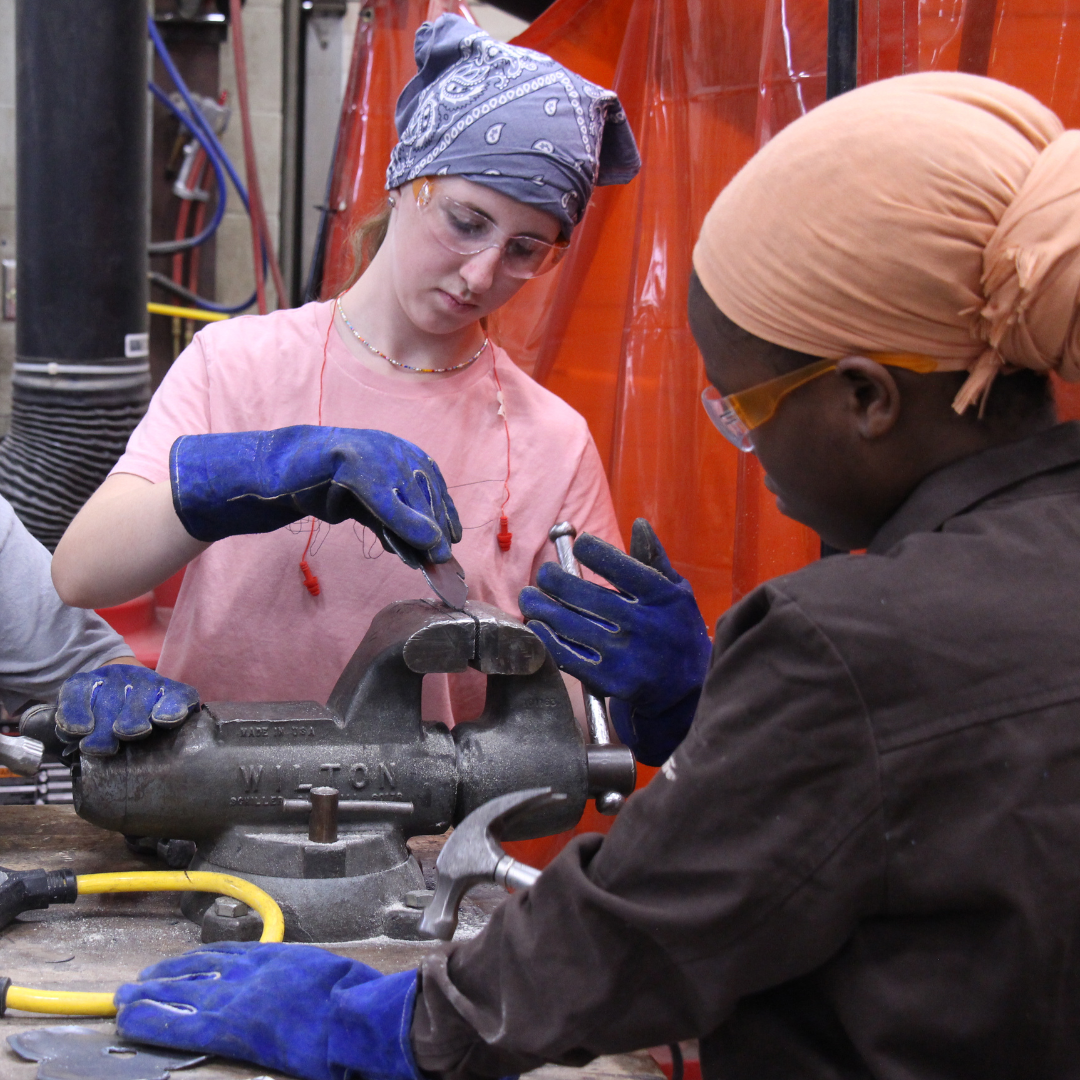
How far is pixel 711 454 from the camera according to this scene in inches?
73.2

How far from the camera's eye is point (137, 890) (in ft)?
3.86

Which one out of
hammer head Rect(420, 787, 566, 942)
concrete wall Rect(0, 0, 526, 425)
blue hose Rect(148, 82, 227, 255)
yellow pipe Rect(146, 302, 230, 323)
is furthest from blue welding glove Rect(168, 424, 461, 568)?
concrete wall Rect(0, 0, 526, 425)

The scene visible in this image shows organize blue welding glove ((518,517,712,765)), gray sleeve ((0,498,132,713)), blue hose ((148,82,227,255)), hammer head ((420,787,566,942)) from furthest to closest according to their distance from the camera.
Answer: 1. blue hose ((148,82,227,255))
2. gray sleeve ((0,498,132,713))
3. blue welding glove ((518,517,712,765))
4. hammer head ((420,787,566,942))

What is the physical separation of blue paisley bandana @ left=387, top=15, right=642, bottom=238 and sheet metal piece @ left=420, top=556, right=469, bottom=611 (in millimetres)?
492

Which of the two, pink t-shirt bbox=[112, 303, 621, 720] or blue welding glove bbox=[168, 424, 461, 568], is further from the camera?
pink t-shirt bbox=[112, 303, 621, 720]

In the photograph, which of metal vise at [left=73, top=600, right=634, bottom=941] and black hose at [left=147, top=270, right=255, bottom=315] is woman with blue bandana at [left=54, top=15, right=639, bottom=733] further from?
black hose at [left=147, top=270, right=255, bottom=315]

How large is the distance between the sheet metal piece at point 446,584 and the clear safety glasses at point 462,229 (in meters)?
0.43

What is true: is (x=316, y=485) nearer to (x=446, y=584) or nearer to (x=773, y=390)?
(x=446, y=584)

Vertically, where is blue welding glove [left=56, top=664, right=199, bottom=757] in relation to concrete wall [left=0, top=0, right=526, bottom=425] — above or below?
below

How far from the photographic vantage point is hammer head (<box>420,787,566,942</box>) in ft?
2.67

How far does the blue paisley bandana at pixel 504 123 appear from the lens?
1427mm

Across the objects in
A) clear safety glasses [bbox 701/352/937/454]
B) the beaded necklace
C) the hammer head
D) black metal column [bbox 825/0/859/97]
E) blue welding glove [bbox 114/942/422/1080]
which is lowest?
blue welding glove [bbox 114/942/422/1080]

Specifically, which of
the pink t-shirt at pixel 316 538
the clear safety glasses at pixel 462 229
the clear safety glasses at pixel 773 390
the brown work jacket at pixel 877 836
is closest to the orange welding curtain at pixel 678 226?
the pink t-shirt at pixel 316 538

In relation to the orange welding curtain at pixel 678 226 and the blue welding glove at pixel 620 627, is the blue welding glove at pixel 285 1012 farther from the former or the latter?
the orange welding curtain at pixel 678 226
